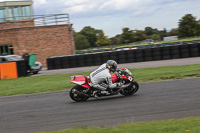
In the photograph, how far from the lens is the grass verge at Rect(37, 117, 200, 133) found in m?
4.86

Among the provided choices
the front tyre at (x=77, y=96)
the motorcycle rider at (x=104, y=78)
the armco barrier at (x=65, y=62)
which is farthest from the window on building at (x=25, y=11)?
the motorcycle rider at (x=104, y=78)

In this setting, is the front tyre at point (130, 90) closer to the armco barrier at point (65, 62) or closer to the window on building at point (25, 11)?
the armco barrier at point (65, 62)

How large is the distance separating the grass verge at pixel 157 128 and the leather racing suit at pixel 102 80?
10.2ft

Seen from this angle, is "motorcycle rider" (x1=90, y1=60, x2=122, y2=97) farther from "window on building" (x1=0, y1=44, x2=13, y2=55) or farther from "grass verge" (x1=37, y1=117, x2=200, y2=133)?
"window on building" (x1=0, y1=44, x2=13, y2=55)

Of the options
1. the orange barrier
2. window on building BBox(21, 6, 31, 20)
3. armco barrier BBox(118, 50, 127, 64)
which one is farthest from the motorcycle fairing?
window on building BBox(21, 6, 31, 20)

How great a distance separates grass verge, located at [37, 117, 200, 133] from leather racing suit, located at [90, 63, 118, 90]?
3.09m

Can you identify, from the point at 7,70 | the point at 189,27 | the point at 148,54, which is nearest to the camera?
the point at 7,70

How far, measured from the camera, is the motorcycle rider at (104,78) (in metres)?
8.56

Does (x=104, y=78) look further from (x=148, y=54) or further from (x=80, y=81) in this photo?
(x=148, y=54)

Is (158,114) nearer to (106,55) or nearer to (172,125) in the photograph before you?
(172,125)

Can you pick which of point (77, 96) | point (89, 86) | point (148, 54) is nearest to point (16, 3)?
point (148, 54)

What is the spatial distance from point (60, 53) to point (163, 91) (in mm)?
21453

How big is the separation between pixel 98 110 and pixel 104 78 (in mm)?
1543

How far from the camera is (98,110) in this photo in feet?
23.9
